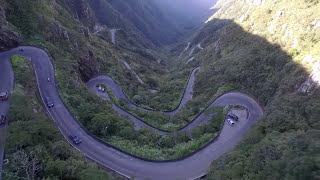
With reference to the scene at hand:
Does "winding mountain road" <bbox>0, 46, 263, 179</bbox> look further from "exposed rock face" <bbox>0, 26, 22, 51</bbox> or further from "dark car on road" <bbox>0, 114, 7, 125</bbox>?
"dark car on road" <bbox>0, 114, 7, 125</bbox>

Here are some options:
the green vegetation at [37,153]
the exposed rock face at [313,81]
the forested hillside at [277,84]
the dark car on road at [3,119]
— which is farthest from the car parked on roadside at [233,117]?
the dark car on road at [3,119]

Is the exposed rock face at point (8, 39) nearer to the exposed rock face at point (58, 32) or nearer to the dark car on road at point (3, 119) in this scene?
the exposed rock face at point (58, 32)

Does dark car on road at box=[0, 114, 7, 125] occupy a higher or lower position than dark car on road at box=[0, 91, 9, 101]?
lower

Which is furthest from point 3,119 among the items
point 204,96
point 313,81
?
point 313,81

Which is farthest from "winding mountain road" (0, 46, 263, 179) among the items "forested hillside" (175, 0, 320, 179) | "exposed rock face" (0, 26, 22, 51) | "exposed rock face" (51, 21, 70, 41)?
"exposed rock face" (51, 21, 70, 41)

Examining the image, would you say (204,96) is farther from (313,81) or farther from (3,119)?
(3,119)

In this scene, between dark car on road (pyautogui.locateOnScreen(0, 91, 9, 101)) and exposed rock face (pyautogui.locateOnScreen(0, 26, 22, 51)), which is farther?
exposed rock face (pyautogui.locateOnScreen(0, 26, 22, 51))
